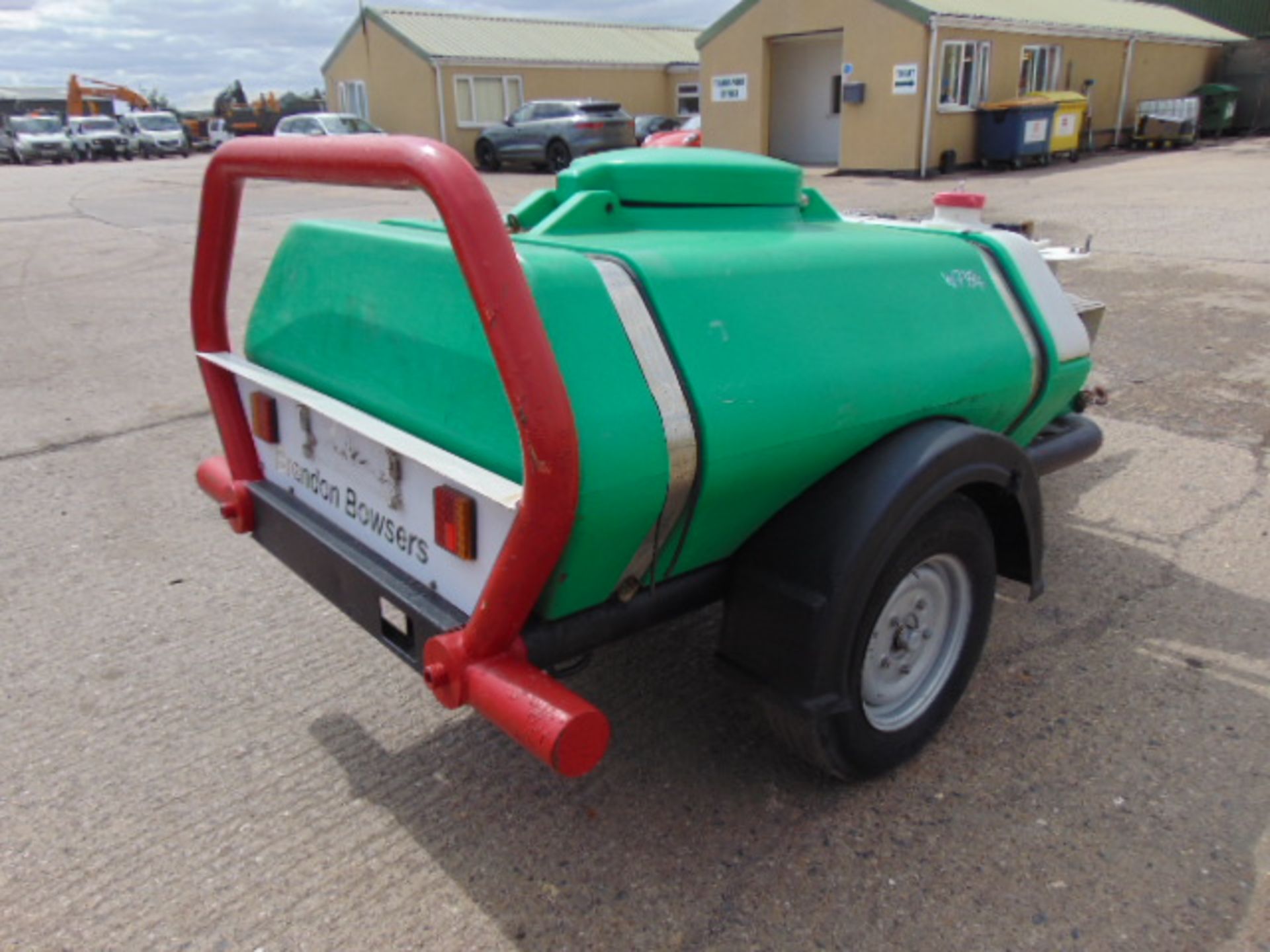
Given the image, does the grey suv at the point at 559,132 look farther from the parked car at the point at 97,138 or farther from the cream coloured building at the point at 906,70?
the parked car at the point at 97,138

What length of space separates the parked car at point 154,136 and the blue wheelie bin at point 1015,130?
99.7ft

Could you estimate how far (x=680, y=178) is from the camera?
8.77ft

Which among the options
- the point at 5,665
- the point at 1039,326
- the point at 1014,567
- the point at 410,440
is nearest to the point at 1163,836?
the point at 1014,567

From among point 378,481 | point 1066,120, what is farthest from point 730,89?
point 378,481

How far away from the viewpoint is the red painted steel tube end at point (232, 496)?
282 centimetres

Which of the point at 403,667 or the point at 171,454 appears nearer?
the point at 403,667

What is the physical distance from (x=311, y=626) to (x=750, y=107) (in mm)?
20689

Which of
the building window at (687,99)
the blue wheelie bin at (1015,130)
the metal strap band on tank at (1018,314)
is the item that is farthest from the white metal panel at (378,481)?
the building window at (687,99)

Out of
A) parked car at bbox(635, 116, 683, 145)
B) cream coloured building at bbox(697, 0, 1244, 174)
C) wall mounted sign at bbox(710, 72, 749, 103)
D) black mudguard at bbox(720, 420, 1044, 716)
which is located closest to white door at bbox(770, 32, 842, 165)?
cream coloured building at bbox(697, 0, 1244, 174)

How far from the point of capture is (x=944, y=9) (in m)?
18.4

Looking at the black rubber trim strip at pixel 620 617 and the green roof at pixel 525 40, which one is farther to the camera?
the green roof at pixel 525 40

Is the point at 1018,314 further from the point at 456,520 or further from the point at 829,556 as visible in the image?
the point at 456,520

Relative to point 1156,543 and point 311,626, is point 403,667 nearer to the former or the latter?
point 311,626

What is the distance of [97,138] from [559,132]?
72.5 feet
